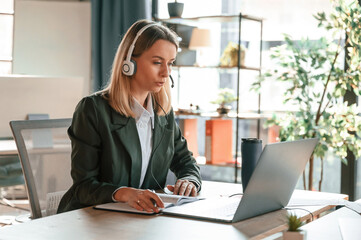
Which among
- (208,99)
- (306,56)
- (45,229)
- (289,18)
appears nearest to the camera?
(45,229)

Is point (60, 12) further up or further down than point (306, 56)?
further up

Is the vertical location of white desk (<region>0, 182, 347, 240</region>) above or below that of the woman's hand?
below

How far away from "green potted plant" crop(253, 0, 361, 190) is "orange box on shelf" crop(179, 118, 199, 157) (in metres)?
0.77

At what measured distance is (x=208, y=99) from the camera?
475 centimetres

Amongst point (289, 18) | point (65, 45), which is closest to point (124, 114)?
point (289, 18)

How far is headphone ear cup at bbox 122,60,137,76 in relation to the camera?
2.01m

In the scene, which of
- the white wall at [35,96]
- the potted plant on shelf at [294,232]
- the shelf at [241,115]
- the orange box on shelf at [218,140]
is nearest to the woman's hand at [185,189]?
the potted plant on shelf at [294,232]

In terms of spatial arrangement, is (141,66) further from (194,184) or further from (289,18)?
(289,18)

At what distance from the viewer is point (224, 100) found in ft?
14.1

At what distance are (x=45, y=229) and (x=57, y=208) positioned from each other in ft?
2.08

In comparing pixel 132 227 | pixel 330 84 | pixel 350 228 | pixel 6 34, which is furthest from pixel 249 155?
pixel 6 34

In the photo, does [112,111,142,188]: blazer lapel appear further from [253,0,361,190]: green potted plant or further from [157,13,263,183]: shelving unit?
[157,13,263,183]: shelving unit

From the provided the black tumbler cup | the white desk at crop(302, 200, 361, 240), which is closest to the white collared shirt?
the black tumbler cup

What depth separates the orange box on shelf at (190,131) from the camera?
14.7 feet
